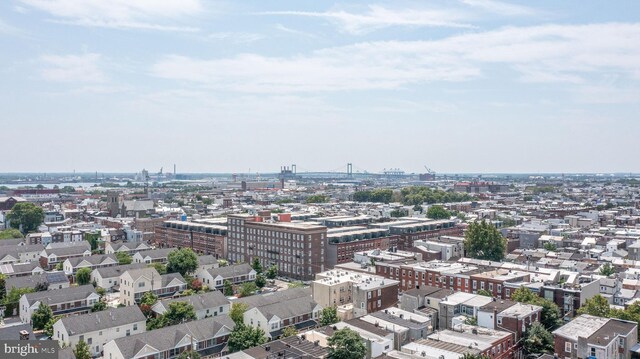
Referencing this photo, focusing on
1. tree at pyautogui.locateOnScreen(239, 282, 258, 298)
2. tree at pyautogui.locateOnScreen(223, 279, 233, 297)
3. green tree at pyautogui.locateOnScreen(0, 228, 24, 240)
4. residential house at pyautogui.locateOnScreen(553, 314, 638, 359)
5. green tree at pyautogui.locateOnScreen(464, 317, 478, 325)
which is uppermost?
residential house at pyautogui.locateOnScreen(553, 314, 638, 359)

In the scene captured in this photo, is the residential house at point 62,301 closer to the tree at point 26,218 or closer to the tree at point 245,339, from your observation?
the tree at point 245,339

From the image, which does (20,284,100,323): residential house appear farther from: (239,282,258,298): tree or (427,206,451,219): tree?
(427,206,451,219): tree

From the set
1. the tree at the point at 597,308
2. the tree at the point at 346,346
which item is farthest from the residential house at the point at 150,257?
the tree at the point at 597,308

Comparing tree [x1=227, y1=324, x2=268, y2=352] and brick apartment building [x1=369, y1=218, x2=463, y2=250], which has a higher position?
brick apartment building [x1=369, y1=218, x2=463, y2=250]

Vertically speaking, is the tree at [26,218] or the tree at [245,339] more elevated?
the tree at [26,218]

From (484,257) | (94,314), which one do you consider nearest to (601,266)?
(484,257)

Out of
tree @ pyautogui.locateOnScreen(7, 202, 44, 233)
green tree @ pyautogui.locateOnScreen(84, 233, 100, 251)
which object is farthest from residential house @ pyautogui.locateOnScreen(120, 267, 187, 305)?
tree @ pyautogui.locateOnScreen(7, 202, 44, 233)
